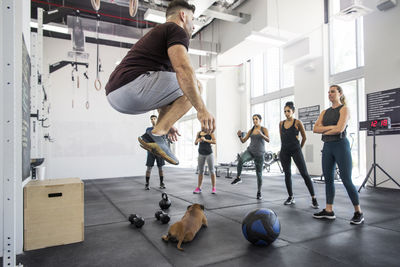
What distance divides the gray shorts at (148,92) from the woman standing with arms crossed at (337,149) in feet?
7.00

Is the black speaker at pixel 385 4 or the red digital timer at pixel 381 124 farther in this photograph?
the black speaker at pixel 385 4

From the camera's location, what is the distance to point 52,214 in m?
2.35

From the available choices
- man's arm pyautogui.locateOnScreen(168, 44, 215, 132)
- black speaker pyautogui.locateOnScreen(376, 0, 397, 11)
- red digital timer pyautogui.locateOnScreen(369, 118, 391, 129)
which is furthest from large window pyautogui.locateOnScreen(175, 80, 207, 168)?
man's arm pyautogui.locateOnScreen(168, 44, 215, 132)

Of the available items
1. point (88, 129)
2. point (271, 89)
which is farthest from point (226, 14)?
point (88, 129)

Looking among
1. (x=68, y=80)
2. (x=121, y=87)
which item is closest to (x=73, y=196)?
(x=121, y=87)

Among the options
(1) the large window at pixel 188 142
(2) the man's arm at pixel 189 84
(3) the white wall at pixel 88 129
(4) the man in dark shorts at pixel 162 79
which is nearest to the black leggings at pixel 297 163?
(4) the man in dark shorts at pixel 162 79

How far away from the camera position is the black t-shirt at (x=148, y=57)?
1372 millimetres

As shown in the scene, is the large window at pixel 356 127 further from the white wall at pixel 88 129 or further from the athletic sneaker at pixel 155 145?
the athletic sneaker at pixel 155 145

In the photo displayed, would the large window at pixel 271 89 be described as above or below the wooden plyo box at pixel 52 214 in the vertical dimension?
above

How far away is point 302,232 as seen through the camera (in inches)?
103

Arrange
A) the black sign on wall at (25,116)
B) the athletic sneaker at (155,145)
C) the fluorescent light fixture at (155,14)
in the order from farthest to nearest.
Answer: the fluorescent light fixture at (155,14) → the black sign on wall at (25,116) → the athletic sneaker at (155,145)

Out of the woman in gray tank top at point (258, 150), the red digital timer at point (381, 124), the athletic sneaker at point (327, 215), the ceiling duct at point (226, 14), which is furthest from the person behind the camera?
the ceiling duct at point (226, 14)

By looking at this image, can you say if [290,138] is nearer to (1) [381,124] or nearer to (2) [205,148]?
(2) [205,148]

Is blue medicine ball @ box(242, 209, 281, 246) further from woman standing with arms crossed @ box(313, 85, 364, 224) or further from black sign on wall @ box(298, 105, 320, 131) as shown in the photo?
black sign on wall @ box(298, 105, 320, 131)
